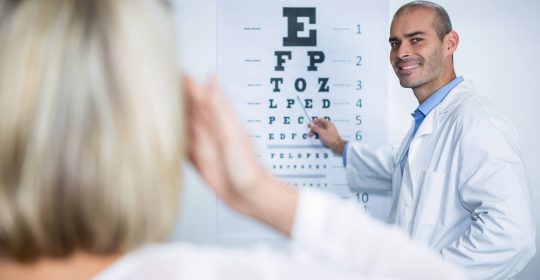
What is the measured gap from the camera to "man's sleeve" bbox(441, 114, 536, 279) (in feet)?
4.28

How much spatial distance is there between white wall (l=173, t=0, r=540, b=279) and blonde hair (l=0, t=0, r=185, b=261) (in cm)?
129

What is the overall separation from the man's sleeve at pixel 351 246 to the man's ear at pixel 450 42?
1198mm

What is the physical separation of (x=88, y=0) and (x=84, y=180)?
12cm

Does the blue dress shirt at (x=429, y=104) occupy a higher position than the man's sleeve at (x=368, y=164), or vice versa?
the blue dress shirt at (x=429, y=104)

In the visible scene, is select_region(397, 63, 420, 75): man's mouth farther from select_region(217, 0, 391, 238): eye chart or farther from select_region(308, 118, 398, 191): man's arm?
select_region(308, 118, 398, 191): man's arm

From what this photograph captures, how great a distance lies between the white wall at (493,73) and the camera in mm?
1713

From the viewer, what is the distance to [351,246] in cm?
52

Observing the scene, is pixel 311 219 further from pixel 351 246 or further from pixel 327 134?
pixel 327 134

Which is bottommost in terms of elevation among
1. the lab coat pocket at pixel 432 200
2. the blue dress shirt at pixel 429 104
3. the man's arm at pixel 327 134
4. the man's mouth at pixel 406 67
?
the lab coat pocket at pixel 432 200

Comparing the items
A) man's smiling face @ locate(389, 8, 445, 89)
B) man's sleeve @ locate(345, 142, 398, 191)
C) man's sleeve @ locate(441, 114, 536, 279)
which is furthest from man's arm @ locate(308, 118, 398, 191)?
man's sleeve @ locate(441, 114, 536, 279)

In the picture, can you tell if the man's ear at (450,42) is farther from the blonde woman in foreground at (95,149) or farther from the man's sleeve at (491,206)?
the blonde woman in foreground at (95,149)

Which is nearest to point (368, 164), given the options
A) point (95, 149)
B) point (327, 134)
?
point (327, 134)

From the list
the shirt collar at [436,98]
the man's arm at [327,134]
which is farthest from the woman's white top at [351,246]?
the man's arm at [327,134]

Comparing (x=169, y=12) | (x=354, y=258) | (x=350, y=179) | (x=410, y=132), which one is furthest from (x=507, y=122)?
(x=169, y=12)
